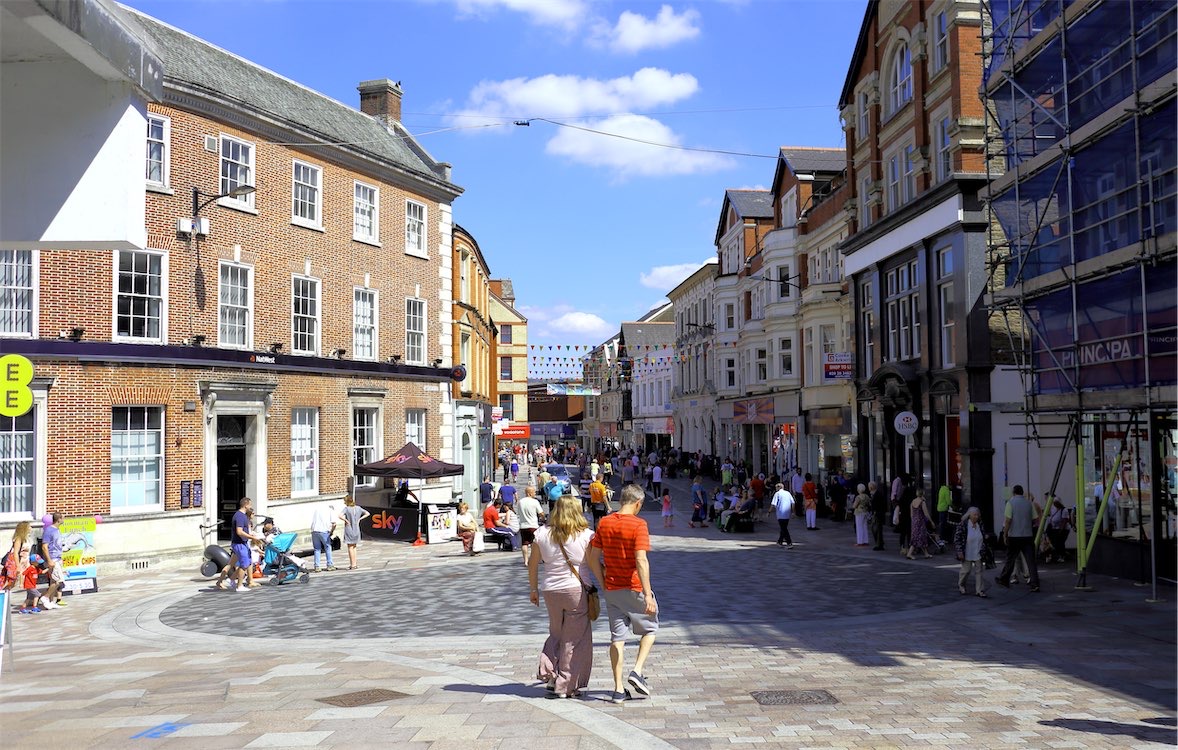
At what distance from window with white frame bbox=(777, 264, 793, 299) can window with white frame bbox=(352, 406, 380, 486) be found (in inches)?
727

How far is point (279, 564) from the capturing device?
18875 mm

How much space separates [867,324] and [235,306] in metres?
18.2

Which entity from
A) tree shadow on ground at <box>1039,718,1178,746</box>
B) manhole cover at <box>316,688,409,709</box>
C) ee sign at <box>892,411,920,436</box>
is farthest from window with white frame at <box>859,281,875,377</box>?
manhole cover at <box>316,688,409,709</box>

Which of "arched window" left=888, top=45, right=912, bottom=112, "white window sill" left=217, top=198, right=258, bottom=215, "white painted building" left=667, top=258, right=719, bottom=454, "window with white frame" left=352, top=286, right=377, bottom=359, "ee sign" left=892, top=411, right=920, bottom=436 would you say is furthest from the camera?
"white painted building" left=667, top=258, right=719, bottom=454

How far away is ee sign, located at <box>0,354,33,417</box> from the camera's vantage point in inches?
372

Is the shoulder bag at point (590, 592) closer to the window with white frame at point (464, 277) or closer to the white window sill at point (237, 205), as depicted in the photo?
the white window sill at point (237, 205)

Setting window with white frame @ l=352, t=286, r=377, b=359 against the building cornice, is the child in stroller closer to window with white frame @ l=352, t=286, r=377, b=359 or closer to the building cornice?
window with white frame @ l=352, t=286, r=377, b=359

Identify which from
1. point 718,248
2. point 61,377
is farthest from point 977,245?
point 718,248

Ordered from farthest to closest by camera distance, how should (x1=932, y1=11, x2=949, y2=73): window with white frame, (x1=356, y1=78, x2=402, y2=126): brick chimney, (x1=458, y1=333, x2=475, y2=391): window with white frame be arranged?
(x1=458, y1=333, x2=475, y2=391): window with white frame, (x1=356, y1=78, x2=402, y2=126): brick chimney, (x1=932, y1=11, x2=949, y2=73): window with white frame

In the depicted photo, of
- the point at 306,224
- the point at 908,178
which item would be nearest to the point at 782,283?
the point at 908,178

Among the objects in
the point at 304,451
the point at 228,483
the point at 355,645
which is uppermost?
the point at 304,451

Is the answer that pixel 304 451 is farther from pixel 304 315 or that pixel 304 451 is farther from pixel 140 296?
pixel 140 296

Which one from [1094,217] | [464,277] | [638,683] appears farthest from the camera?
[464,277]

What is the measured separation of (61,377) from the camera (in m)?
19.8
